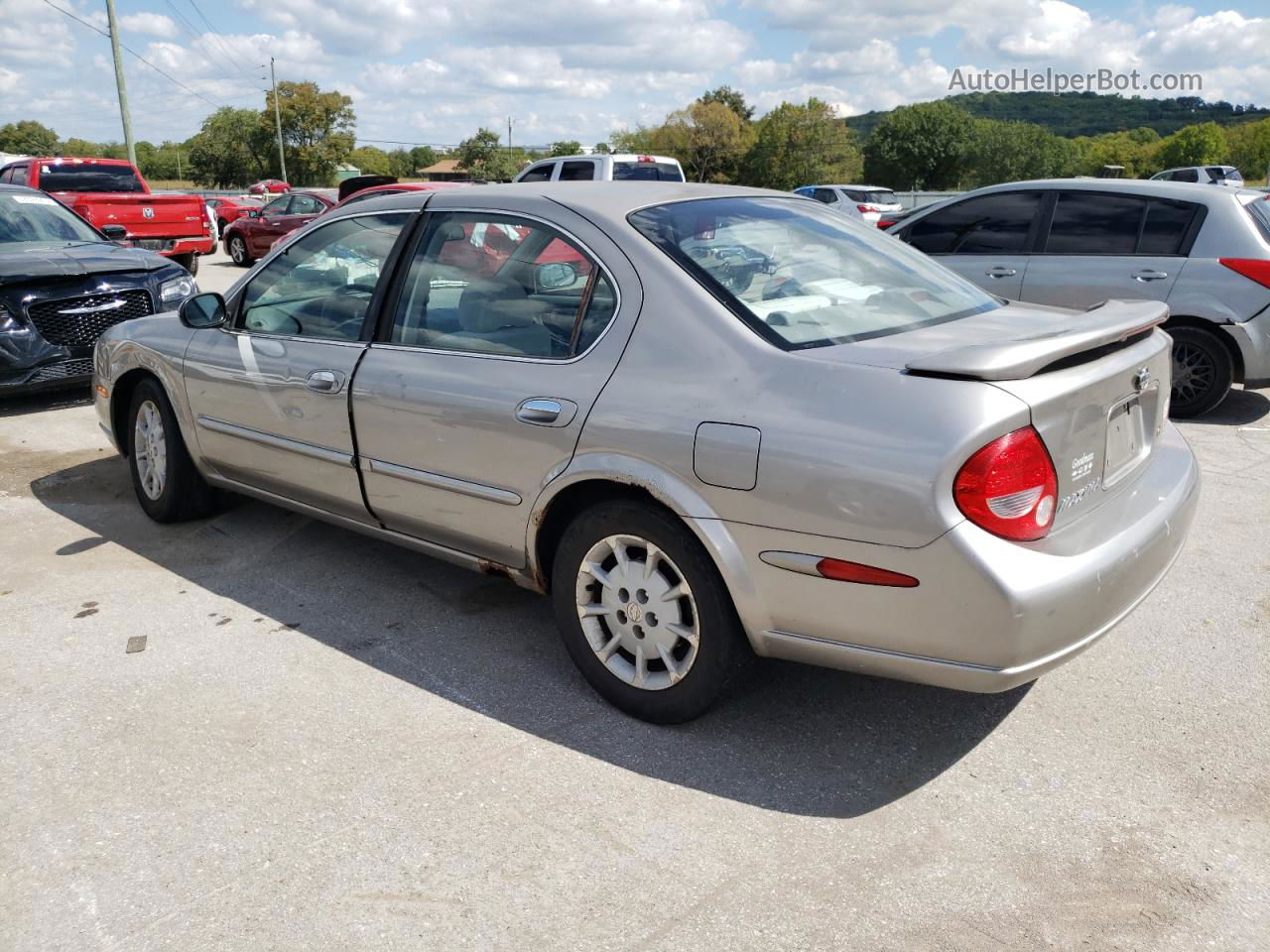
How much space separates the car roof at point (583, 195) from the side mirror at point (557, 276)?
0.61ft

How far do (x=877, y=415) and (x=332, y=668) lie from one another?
210 centimetres

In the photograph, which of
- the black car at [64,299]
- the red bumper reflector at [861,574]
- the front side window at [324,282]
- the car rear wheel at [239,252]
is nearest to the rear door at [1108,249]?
the front side window at [324,282]

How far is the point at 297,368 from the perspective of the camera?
3.99 metres

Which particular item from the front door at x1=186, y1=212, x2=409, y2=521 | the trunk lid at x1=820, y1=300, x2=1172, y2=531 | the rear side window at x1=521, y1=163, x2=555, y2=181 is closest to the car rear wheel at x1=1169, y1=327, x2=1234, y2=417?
the trunk lid at x1=820, y1=300, x2=1172, y2=531

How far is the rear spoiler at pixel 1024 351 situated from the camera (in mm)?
2492

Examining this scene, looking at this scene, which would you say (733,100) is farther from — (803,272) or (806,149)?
(803,272)

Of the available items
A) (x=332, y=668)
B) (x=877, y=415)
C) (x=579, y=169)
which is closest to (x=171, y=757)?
(x=332, y=668)

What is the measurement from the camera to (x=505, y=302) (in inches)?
136

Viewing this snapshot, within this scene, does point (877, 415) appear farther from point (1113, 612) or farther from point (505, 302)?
point (505, 302)

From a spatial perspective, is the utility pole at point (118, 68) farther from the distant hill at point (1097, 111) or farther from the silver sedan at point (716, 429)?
the distant hill at point (1097, 111)

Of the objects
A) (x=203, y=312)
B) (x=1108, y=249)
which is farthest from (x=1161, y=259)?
(x=203, y=312)

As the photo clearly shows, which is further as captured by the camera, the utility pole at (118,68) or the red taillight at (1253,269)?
the utility pole at (118,68)

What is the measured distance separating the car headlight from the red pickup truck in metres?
7.13

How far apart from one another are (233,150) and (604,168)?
→ 8424 cm
